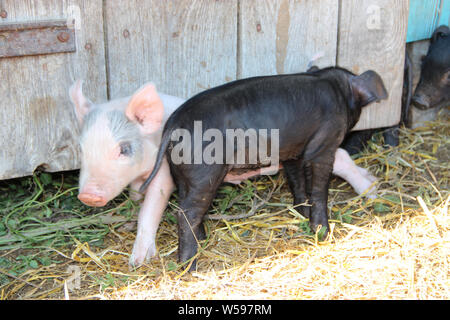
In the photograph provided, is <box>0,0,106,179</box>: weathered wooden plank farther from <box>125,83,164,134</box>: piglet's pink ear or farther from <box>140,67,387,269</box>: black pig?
<box>140,67,387,269</box>: black pig

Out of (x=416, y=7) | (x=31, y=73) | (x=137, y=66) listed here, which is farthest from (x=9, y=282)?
(x=416, y=7)

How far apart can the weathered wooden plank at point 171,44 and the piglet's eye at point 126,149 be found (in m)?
0.66

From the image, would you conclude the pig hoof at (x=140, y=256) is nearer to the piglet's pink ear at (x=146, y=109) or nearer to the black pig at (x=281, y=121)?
the black pig at (x=281, y=121)

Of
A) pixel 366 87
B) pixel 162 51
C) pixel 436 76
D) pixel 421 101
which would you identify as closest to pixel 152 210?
pixel 162 51

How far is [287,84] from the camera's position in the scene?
10.8ft

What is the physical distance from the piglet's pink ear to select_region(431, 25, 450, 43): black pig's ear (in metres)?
2.81

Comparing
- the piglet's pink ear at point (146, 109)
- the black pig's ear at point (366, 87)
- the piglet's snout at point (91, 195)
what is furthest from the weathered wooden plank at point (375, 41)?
the piglet's snout at point (91, 195)

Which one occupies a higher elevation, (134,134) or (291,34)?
(291,34)

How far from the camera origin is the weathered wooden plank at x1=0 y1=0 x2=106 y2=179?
342cm

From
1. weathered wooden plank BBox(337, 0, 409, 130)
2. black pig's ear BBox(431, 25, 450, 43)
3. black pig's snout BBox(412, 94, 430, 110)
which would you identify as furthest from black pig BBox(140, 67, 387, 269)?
black pig's ear BBox(431, 25, 450, 43)

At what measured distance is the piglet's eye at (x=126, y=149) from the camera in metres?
3.11

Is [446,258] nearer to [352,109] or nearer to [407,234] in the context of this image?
[407,234]

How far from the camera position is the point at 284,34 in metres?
3.94

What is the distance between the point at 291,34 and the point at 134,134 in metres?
1.41
